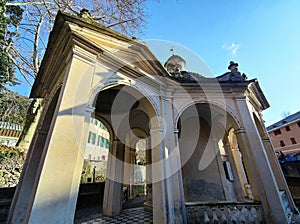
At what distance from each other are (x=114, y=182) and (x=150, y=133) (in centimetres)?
330

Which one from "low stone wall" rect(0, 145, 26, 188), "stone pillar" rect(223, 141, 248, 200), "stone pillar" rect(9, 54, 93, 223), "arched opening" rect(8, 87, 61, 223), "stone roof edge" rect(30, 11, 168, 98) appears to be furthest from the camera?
"stone pillar" rect(223, 141, 248, 200)

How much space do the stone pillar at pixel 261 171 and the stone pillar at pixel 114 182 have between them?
17.4ft

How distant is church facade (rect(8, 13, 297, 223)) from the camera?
287 cm

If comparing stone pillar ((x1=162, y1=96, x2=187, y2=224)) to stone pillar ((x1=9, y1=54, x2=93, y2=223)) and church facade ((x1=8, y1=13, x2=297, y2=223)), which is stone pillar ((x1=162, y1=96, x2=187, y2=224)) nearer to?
church facade ((x1=8, y1=13, x2=297, y2=223))

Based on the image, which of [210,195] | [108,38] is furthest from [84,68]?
[210,195]

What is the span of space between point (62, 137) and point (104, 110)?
435 cm

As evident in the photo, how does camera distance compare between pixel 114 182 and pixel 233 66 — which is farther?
pixel 233 66

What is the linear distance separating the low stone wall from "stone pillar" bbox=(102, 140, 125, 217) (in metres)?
5.38

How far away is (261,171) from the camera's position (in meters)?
4.87

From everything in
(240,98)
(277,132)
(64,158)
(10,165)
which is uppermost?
(277,132)

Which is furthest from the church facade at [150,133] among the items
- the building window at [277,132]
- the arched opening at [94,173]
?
the building window at [277,132]

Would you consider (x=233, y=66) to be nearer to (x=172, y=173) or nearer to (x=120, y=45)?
(x=120, y=45)

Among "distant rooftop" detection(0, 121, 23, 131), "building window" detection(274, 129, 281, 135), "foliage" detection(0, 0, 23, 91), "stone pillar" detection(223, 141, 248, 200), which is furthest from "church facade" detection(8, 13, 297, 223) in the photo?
"building window" detection(274, 129, 281, 135)

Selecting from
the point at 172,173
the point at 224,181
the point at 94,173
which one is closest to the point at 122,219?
the point at 172,173
